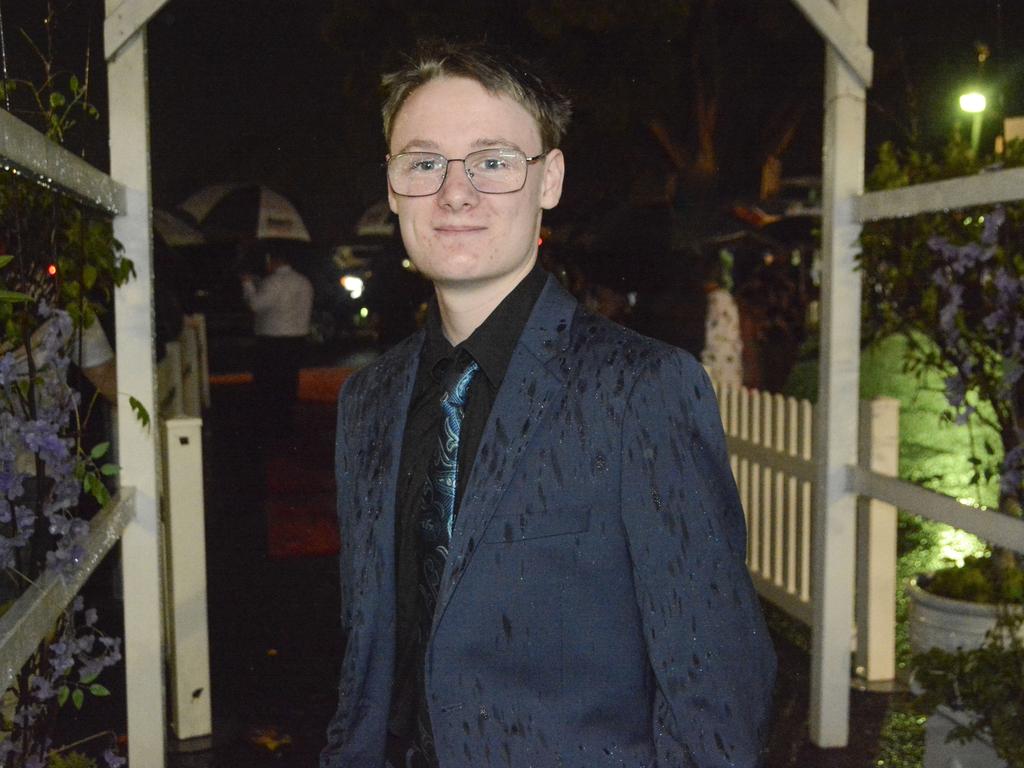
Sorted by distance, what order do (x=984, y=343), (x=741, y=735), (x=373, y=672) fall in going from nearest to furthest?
(x=741, y=735), (x=373, y=672), (x=984, y=343)

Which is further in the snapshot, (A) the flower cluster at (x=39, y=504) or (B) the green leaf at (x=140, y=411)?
(B) the green leaf at (x=140, y=411)

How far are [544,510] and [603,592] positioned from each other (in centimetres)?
16

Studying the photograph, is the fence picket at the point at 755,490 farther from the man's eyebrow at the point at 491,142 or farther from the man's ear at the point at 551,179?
the man's eyebrow at the point at 491,142

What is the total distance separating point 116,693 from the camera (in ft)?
18.3

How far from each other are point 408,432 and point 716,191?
58.0 feet

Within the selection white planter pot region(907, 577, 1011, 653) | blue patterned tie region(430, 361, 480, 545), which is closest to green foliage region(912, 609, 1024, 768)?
white planter pot region(907, 577, 1011, 653)

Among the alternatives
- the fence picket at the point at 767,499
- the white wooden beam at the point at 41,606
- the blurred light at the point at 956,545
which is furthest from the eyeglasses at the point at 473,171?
the blurred light at the point at 956,545

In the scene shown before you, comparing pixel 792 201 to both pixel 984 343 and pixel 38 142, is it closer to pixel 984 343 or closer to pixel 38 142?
pixel 984 343

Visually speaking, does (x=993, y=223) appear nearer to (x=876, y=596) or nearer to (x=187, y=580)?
(x=876, y=596)

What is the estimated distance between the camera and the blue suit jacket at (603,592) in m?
1.87

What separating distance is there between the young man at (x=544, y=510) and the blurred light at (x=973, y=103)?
4138 mm

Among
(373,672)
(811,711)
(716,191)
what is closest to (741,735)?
(373,672)

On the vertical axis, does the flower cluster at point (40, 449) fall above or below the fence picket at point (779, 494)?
above

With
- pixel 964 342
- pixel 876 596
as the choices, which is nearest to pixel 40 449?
pixel 964 342
